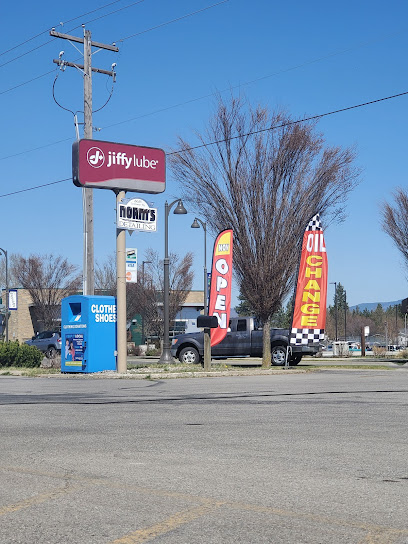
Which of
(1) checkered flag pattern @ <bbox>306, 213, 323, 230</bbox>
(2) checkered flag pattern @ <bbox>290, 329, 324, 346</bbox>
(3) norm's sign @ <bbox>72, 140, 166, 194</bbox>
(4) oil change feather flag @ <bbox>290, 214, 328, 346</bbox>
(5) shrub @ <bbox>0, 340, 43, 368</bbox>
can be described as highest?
(3) norm's sign @ <bbox>72, 140, 166, 194</bbox>

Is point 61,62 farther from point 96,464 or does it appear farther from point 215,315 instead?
point 96,464

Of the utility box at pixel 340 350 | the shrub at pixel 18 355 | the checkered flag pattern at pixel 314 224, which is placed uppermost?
the checkered flag pattern at pixel 314 224

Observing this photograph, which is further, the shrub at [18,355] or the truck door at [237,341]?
the truck door at [237,341]

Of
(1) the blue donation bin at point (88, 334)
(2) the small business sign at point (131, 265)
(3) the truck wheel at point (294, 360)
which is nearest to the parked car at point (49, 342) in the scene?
(3) the truck wheel at point (294, 360)

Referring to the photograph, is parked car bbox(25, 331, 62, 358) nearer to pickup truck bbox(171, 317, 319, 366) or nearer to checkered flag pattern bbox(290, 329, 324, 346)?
pickup truck bbox(171, 317, 319, 366)

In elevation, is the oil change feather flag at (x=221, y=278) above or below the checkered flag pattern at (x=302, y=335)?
above

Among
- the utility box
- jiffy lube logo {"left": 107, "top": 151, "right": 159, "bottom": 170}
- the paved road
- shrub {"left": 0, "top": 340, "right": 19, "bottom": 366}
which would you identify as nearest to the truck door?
shrub {"left": 0, "top": 340, "right": 19, "bottom": 366}

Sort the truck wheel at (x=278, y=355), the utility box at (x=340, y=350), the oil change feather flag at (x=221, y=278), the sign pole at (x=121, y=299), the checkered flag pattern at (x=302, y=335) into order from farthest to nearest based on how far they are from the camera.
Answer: the utility box at (x=340, y=350) < the truck wheel at (x=278, y=355) < the checkered flag pattern at (x=302, y=335) < the oil change feather flag at (x=221, y=278) < the sign pole at (x=121, y=299)

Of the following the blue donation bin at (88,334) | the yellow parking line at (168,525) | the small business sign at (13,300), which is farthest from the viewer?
the small business sign at (13,300)

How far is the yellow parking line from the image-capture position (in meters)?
4.65

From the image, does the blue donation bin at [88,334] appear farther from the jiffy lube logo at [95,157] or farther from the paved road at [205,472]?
the paved road at [205,472]

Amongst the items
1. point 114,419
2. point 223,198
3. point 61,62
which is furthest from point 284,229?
point 114,419

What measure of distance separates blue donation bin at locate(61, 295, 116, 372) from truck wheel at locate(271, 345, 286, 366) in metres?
7.50

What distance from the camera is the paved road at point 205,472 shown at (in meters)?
4.86
